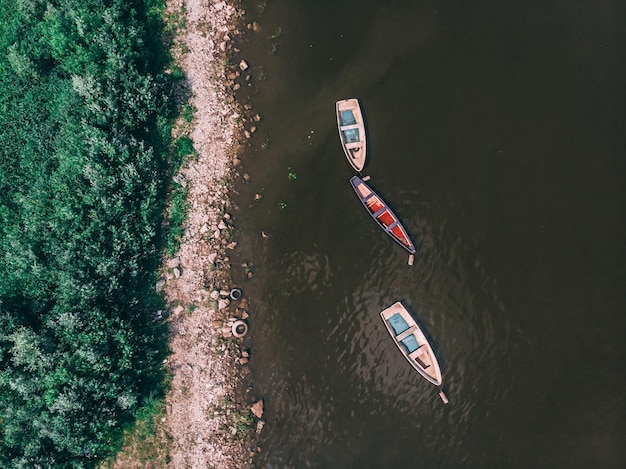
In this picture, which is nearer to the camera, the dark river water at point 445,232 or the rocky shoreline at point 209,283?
the rocky shoreline at point 209,283

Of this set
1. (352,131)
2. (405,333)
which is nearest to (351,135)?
(352,131)

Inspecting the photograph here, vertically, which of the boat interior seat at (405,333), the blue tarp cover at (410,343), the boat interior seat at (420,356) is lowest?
the boat interior seat at (420,356)

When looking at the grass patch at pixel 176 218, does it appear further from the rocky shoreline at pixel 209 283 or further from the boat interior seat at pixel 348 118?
the boat interior seat at pixel 348 118

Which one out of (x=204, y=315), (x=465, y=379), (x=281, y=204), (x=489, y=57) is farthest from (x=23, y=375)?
(x=489, y=57)

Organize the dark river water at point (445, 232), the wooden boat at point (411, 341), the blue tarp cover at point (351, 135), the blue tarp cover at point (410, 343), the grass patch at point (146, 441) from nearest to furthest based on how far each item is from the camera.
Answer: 1. the grass patch at point (146, 441)
2. the wooden boat at point (411, 341)
3. the blue tarp cover at point (410, 343)
4. the dark river water at point (445, 232)
5. the blue tarp cover at point (351, 135)

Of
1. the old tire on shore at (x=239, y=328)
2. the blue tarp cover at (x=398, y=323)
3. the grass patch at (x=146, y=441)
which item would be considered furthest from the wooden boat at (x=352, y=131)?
the grass patch at (x=146, y=441)

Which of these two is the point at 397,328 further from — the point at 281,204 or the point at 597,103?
the point at 597,103

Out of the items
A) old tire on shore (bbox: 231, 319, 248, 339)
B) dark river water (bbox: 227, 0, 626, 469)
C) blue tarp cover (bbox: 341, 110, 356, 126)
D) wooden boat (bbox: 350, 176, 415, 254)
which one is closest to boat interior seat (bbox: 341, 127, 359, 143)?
blue tarp cover (bbox: 341, 110, 356, 126)
